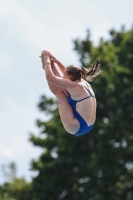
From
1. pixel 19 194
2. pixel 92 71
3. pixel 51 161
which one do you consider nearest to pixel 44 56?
pixel 92 71

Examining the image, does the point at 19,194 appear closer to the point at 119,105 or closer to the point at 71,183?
the point at 71,183

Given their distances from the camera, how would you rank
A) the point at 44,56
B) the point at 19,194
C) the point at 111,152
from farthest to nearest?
the point at 19,194
the point at 111,152
the point at 44,56

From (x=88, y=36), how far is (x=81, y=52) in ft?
2.99

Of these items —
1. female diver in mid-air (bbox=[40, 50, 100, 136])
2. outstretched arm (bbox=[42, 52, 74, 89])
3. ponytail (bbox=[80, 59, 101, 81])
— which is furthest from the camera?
ponytail (bbox=[80, 59, 101, 81])

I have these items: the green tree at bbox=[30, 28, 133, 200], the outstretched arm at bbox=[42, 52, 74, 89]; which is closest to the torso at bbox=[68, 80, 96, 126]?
the outstretched arm at bbox=[42, 52, 74, 89]

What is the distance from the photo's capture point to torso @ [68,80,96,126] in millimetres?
8891

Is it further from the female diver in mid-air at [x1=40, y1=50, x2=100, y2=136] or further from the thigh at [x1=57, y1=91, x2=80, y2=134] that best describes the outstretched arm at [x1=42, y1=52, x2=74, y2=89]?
the thigh at [x1=57, y1=91, x2=80, y2=134]

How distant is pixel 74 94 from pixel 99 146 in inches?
710

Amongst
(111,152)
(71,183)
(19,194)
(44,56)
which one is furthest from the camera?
(19,194)

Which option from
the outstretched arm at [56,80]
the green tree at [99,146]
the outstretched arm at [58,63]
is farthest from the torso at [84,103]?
the green tree at [99,146]

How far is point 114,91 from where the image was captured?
28688 millimetres

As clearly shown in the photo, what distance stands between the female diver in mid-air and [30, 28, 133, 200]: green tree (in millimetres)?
17325

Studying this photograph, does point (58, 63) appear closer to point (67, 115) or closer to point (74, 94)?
point (74, 94)

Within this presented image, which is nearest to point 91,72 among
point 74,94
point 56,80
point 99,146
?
point 74,94
